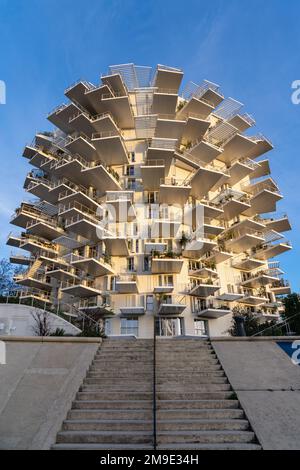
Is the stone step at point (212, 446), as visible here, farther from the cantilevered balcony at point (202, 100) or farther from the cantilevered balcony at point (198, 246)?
the cantilevered balcony at point (202, 100)

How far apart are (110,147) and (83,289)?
1427cm

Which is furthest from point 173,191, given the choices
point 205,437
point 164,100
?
point 205,437

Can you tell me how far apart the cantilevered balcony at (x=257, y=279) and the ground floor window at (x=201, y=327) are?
6.62 m

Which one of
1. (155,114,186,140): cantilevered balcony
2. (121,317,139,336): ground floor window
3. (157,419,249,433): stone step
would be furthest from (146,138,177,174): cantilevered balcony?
(157,419,249,433): stone step

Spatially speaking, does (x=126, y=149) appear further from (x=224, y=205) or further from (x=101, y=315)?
(x=101, y=315)

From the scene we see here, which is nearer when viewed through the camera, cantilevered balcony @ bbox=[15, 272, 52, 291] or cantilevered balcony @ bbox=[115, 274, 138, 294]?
cantilevered balcony @ bbox=[115, 274, 138, 294]

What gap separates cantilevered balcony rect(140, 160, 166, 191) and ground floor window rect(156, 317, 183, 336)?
43.3ft

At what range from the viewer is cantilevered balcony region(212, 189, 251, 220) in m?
31.2

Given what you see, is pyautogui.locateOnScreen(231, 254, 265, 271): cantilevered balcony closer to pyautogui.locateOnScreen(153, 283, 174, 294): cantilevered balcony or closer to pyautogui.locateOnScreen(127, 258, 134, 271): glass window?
pyautogui.locateOnScreen(153, 283, 174, 294): cantilevered balcony

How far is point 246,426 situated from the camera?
265 inches

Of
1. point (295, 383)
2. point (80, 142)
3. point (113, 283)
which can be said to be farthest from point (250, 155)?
point (295, 383)

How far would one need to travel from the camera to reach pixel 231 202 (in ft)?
102

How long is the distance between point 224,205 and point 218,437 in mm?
26868
